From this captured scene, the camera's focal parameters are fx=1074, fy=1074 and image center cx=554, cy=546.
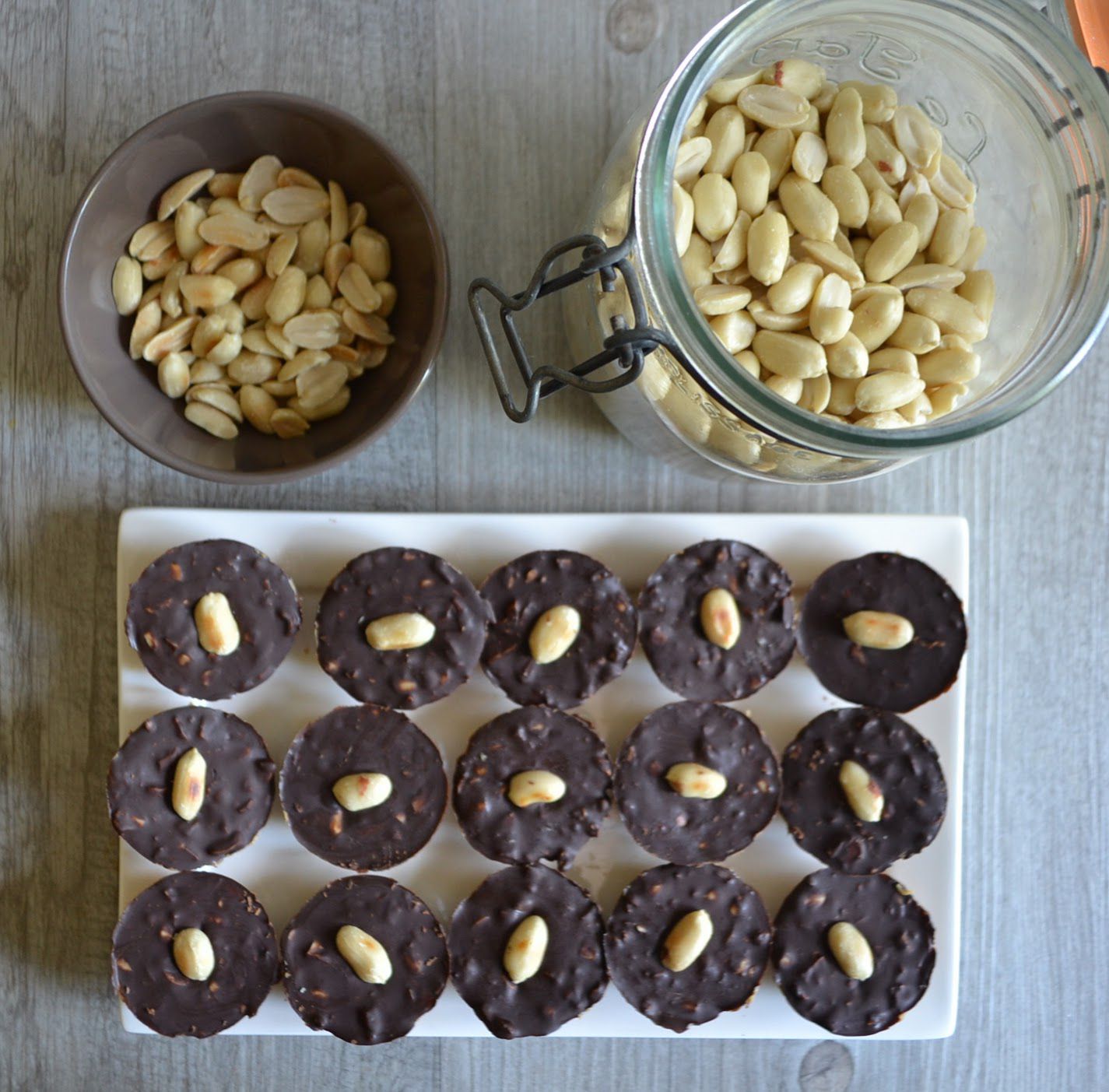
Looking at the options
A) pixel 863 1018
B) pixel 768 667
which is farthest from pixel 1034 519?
pixel 863 1018

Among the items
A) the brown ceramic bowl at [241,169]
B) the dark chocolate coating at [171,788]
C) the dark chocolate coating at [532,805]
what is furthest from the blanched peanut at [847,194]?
the dark chocolate coating at [171,788]

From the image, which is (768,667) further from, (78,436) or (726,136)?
(78,436)

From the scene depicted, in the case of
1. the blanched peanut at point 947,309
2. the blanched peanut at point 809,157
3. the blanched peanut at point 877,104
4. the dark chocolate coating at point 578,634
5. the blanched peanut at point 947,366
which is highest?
the blanched peanut at point 877,104

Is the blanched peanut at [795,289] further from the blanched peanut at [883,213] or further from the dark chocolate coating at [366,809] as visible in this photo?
the dark chocolate coating at [366,809]

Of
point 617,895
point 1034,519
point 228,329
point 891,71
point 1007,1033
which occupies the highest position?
point 891,71

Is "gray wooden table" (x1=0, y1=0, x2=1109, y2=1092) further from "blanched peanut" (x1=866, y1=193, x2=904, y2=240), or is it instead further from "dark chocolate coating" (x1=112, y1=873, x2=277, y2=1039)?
"blanched peanut" (x1=866, y1=193, x2=904, y2=240)
